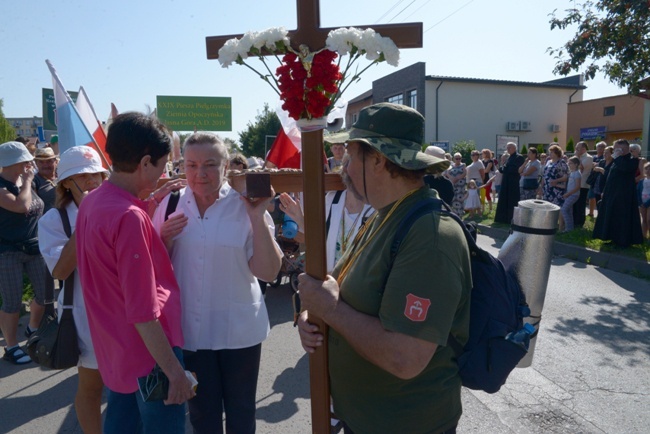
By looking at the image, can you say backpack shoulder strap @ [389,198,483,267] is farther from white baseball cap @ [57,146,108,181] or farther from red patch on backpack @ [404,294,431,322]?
white baseball cap @ [57,146,108,181]

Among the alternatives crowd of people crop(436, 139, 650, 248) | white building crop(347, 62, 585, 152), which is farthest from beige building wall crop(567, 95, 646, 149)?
crowd of people crop(436, 139, 650, 248)

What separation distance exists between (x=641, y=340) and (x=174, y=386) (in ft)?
15.9

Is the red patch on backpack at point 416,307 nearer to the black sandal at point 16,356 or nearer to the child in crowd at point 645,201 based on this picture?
the black sandal at point 16,356

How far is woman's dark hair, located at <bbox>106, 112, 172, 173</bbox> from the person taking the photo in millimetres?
2092

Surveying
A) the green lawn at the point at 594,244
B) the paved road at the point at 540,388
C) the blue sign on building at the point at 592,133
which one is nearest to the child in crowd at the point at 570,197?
the green lawn at the point at 594,244

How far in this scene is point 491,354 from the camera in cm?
175

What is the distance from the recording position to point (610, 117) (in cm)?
3509

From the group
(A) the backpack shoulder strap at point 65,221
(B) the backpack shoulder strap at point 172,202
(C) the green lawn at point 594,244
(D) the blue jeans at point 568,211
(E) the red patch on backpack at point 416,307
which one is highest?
(B) the backpack shoulder strap at point 172,202

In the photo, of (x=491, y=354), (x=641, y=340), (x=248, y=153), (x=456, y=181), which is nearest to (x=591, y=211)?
(x=456, y=181)

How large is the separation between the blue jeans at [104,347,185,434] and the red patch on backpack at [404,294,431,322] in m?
1.20

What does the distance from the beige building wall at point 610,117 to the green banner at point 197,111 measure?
2468 centimetres

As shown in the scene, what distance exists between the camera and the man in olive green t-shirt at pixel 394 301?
1.56 m

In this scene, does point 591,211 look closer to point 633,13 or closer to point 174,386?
point 633,13

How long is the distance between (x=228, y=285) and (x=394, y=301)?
3.89 ft
